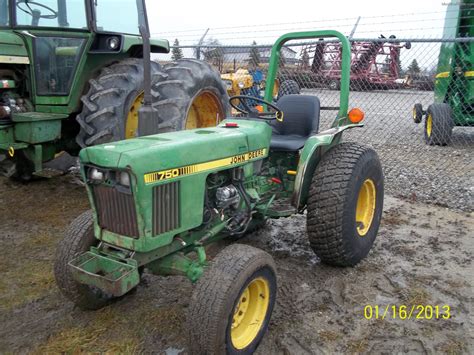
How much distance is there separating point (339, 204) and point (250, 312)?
1.01m

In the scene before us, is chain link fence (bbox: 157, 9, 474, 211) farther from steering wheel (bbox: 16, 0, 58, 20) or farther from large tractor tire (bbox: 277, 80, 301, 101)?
steering wheel (bbox: 16, 0, 58, 20)

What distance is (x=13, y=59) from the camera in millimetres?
4199

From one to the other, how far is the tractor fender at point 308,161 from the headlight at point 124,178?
1307 mm

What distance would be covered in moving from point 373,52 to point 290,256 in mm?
9445

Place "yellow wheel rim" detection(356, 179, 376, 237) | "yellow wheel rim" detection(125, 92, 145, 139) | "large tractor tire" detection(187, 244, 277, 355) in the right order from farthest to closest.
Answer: "yellow wheel rim" detection(125, 92, 145, 139) < "yellow wheel rim" detection(356, 179, 376, 237) < "large tractor tire" detection(187, 244, 277, 355)

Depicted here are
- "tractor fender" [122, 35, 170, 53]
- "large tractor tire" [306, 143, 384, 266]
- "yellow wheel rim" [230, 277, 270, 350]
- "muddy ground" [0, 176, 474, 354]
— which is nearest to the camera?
"yellow wheel rim" [230, 277, 270, 350]

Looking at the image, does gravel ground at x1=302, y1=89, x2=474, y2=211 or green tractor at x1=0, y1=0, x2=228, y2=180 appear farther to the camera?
gravel ground at x1=302, y1=89, x2=474, y2=211

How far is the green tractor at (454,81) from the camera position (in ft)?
24.2

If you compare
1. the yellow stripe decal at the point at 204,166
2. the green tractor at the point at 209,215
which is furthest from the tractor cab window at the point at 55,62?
the yellow stripe decal at the point at 204,166

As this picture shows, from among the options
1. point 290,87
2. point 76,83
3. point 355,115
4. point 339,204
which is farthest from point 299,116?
point 290,87

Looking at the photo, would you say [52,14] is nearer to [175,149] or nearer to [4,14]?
[4,14]
